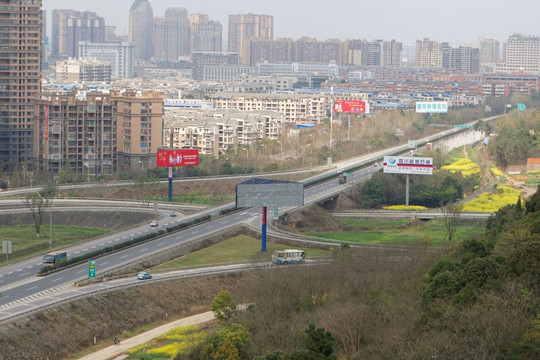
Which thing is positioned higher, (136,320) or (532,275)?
(532,275)

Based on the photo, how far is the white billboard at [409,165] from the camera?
61.3m

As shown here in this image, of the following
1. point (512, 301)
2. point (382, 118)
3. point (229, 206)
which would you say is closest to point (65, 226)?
point (229, 206)

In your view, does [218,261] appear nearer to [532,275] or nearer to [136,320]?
[136,320]

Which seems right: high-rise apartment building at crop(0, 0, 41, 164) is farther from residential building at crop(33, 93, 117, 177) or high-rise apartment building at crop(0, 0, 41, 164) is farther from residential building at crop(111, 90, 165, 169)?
residential building at crop(111, 90, 165, 169)

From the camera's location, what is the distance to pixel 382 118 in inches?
4220

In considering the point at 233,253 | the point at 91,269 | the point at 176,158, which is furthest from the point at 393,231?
the point at 91,269

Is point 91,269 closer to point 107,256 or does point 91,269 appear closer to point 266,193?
point 107,256

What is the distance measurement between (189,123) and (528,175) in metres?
29.8

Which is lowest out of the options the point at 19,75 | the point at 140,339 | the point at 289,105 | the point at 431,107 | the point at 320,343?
the point at 140,339

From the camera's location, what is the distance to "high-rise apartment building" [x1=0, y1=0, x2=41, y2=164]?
75.2m

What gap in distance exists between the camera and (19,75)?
76.2m

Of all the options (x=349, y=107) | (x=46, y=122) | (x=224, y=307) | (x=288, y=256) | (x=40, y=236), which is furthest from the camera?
(x=349, y=107)

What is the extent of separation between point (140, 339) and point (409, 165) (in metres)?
30.2

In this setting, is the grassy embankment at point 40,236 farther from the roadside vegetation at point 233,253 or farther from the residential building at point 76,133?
the residential building at point 76,133
